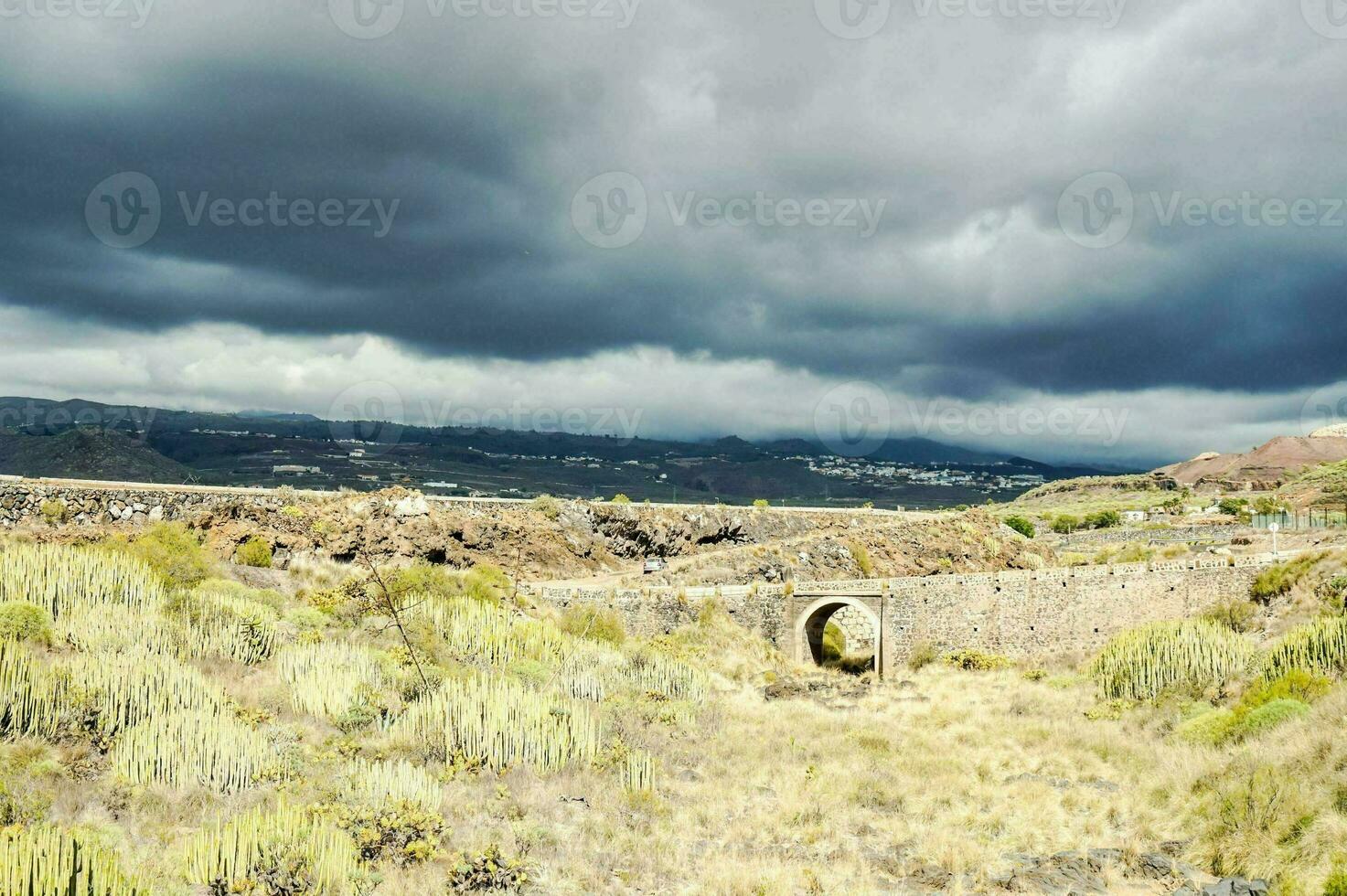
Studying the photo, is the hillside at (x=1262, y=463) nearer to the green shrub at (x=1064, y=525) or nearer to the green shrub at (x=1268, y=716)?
the green shrub at (x=1064, y=525)

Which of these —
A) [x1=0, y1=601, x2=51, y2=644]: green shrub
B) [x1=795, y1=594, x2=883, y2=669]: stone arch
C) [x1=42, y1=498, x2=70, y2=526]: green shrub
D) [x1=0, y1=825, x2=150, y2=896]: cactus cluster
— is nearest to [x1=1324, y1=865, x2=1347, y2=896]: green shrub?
[x1=0, y1=825, x2=150, y2=896]: cactus cluster

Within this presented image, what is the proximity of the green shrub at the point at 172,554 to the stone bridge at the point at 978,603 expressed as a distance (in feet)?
36.8

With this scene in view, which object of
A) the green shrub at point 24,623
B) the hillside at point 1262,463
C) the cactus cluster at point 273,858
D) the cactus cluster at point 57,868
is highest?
the hillside at point 1262,463

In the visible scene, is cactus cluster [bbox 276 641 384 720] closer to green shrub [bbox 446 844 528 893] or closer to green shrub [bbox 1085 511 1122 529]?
green shrub [bbox 446 844 528 893]

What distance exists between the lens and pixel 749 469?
621ft

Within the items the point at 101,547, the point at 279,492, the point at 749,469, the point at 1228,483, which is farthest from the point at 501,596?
the point at 749,469

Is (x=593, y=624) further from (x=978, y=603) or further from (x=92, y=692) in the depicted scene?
(x=92, y=692)

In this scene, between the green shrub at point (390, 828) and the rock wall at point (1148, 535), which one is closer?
the green shrub at point (390, 828)

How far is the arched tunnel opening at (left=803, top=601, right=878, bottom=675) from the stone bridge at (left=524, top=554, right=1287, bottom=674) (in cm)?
67

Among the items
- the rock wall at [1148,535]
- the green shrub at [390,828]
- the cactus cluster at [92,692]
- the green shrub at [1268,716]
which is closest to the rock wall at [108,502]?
the cactus cluster at [92,692]

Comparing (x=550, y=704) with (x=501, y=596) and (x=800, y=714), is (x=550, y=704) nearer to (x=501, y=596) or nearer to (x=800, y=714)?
(x=800, y=714)

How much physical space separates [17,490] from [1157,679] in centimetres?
4268

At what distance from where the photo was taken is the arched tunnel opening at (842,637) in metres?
35.3

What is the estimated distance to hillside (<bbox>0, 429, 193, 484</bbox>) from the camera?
7538cm
